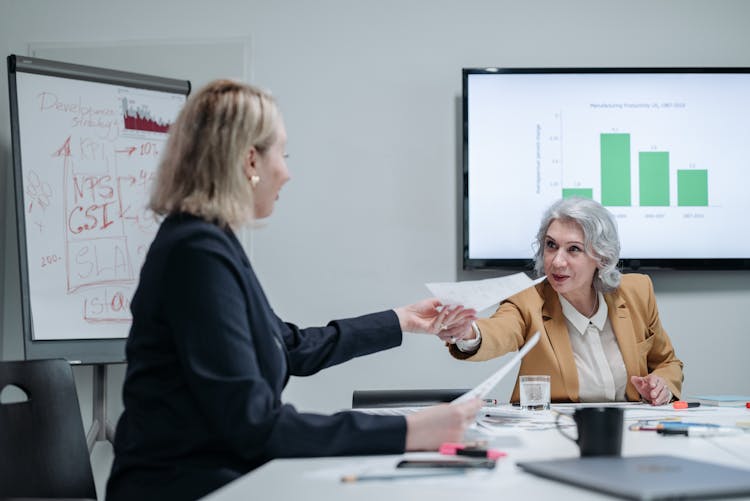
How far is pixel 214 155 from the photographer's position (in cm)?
146

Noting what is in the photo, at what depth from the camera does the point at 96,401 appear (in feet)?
10.2

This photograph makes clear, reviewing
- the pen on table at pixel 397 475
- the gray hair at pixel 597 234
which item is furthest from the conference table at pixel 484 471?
the gray hair at pixel 597 234

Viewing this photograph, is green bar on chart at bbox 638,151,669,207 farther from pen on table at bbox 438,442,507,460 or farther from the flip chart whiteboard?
pen on table at bbox 438,442,507,460

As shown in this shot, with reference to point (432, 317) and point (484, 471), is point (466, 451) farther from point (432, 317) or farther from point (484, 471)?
point (432, 317)

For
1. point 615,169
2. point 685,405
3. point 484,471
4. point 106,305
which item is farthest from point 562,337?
point 106,305

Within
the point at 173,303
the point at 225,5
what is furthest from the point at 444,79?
the point at 173,303

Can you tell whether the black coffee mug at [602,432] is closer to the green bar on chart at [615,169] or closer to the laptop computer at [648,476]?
the laptop computer at [648,476]

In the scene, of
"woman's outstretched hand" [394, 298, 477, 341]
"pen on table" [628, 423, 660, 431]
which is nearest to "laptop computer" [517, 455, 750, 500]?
"pen on table" [628, 423, 660, 431]

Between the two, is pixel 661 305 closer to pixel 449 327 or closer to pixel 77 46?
pixel 449 327

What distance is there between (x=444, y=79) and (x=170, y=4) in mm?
1278

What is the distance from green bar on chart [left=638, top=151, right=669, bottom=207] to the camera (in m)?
3.32

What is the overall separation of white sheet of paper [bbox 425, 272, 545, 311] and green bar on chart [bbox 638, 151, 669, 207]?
5.71ft

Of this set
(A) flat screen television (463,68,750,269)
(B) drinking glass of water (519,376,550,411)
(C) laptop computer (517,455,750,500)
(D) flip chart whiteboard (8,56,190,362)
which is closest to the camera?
(C) laptop computer (517,455,750,500)

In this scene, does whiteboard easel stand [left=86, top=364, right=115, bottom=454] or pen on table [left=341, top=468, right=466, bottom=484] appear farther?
whiteboard easel stand [left=86, top=364, right=115, bottom=454]
